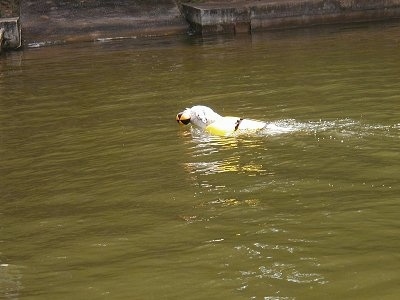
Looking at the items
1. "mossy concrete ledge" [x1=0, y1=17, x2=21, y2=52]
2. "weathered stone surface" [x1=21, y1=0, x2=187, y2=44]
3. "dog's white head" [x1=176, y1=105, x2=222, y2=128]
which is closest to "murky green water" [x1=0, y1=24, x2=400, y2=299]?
"dog's white head" [x1=176, y1=105, x2=222, y2=128]

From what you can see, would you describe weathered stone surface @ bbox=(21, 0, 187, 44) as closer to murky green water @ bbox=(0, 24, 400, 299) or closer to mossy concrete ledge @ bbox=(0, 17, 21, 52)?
mossy concrete ledge @ bbox=(0, 17, 21, 52)

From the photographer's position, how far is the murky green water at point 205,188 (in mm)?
5090

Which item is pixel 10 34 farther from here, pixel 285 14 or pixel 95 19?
pixel 285 14

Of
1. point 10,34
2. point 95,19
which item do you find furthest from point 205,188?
point 95,19

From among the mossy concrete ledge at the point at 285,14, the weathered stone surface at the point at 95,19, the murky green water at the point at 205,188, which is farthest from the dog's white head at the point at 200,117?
the weathered stone surface at the point at 95,19

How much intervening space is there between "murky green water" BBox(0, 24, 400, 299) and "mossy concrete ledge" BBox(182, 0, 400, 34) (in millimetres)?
6923

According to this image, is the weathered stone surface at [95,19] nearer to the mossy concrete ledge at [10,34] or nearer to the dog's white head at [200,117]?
the mossy concrete ledge at [10,34]

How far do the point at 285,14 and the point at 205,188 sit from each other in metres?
14.8

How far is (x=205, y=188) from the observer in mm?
7164

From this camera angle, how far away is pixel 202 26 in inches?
831

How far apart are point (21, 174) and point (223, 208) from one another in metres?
2.65

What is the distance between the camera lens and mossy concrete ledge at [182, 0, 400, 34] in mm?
21172

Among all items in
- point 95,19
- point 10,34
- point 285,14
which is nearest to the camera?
point 10,34

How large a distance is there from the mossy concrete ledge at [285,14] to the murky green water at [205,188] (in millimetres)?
6923
